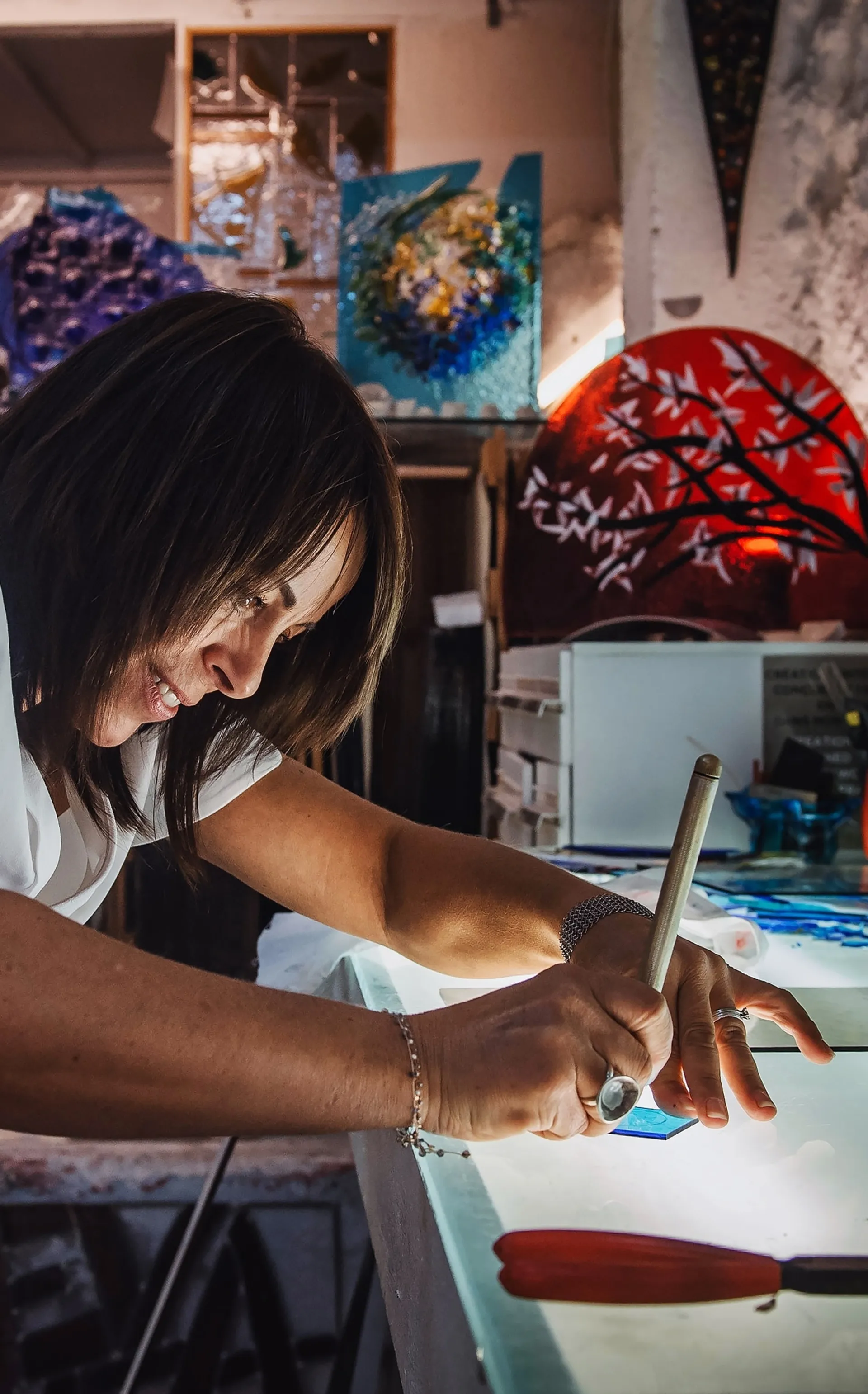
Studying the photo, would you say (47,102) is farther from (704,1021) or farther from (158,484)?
(704,1021)

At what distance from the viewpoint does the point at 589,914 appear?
2.77 feet

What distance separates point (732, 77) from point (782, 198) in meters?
0.29

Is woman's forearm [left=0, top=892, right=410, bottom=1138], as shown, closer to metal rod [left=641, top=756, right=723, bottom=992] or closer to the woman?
the woman

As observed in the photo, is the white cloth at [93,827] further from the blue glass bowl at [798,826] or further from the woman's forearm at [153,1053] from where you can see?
the blue glass bowl at [798,826]

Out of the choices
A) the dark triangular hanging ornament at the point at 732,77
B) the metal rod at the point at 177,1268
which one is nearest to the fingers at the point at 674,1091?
the metal rod at the point at 177,1268

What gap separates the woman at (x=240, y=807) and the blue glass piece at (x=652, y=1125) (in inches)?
0.5

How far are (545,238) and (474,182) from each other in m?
0.31

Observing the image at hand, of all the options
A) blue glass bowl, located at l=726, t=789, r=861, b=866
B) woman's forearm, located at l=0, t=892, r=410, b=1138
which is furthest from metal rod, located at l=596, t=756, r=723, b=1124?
blue glass bowl, located at l=726, t=789, r=861, b=866

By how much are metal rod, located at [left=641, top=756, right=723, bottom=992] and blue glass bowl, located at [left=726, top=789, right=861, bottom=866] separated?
3.55ft

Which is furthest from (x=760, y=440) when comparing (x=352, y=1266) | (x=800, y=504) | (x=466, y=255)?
(x=352, y=1266)

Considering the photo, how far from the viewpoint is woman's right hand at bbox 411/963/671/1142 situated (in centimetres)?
59

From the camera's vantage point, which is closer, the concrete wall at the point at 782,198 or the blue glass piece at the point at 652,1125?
the blue glass piece at the point at 652,1125

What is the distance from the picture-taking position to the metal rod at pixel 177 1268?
130 centimetres

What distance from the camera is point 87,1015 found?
540 mm
